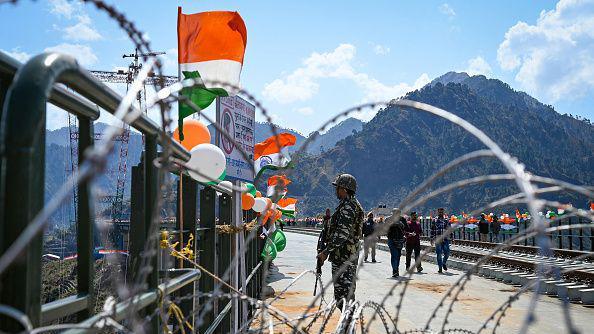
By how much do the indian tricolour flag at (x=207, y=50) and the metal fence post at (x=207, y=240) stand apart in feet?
2.69

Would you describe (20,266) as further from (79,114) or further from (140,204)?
(140,204)

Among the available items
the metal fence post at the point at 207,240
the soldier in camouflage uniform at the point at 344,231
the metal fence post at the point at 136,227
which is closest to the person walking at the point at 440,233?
the soldier in camouflage uniform at the point at 344,231

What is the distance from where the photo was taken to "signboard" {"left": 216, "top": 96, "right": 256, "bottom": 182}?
7.56m

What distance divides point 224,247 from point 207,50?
235 cm

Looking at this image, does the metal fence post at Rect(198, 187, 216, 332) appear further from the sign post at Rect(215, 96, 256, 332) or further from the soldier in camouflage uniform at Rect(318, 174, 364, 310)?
the soldier in camouflage uniform at Rect(318, 174, 364, 310)

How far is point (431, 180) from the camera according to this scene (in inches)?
50.4

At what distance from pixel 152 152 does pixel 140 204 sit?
0.82 feet

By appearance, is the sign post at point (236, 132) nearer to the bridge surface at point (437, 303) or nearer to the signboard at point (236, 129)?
the signboard at point (236, 129)

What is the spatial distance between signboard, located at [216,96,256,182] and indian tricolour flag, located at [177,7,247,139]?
6.60ft

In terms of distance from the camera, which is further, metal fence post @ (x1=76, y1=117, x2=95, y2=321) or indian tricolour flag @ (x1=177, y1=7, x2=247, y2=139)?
indian tricolour flag @ (x1=177, y1=7, x2=247, y2=139)

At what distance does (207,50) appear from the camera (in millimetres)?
4719

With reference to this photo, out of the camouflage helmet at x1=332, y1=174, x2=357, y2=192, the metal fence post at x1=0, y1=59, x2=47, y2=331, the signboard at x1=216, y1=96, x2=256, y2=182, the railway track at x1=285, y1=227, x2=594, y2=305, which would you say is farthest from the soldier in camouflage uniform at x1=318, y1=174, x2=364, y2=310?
the metal fence post at x1=0, y1=59, x2=47, y2=331

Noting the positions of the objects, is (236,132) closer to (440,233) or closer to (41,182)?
(41,182)

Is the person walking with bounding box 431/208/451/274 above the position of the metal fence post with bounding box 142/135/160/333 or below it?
below
